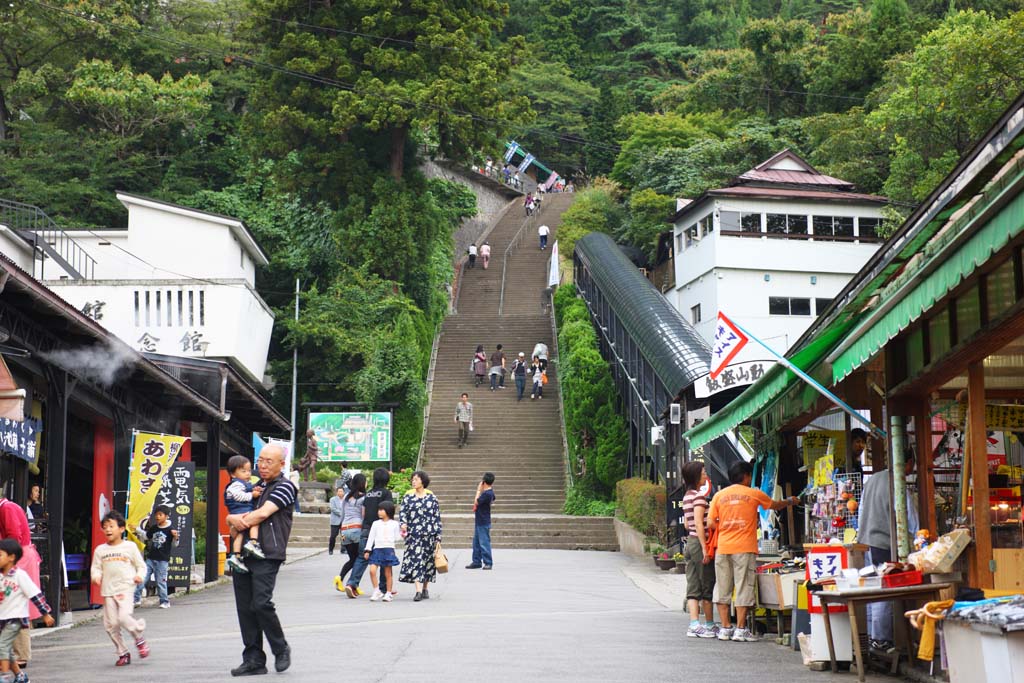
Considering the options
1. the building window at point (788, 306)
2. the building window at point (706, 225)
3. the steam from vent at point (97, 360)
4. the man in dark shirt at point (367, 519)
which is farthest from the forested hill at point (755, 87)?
the steam from vent at point (97, 360)

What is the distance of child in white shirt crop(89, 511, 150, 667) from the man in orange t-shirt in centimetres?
509

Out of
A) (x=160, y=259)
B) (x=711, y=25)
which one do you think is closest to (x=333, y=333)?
(x=160, y=259)

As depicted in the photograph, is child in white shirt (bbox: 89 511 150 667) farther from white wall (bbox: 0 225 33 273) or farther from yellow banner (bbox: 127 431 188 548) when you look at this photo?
white wall (bbox: 0 225 33 273)

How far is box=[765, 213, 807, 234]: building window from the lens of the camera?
4369 centimetres

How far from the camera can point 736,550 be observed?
11820 millimetres

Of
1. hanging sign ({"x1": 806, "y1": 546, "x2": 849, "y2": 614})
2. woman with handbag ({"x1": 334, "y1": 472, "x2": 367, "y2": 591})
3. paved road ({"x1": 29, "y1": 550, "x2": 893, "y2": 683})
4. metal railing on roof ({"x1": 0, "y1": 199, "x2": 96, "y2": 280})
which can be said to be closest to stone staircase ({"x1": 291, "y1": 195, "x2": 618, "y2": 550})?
metal railing on roof ({"x1": 0, "y1": 199, "x2": 96, "y2": 280})

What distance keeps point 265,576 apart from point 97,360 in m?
7.30

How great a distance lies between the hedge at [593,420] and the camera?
33156 millimetres

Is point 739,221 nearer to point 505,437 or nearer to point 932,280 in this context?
point 505,437

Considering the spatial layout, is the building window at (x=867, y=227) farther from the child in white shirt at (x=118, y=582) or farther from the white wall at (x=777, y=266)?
the child in white shirt at (x=118, y=582)

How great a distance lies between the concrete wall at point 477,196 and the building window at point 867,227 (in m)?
18.9

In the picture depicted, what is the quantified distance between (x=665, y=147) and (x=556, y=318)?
41.5 ft

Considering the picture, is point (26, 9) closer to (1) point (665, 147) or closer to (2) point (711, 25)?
(1) point (665, 147)

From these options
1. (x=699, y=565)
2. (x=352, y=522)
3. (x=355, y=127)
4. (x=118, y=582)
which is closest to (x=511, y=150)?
(x=355, y=127)
